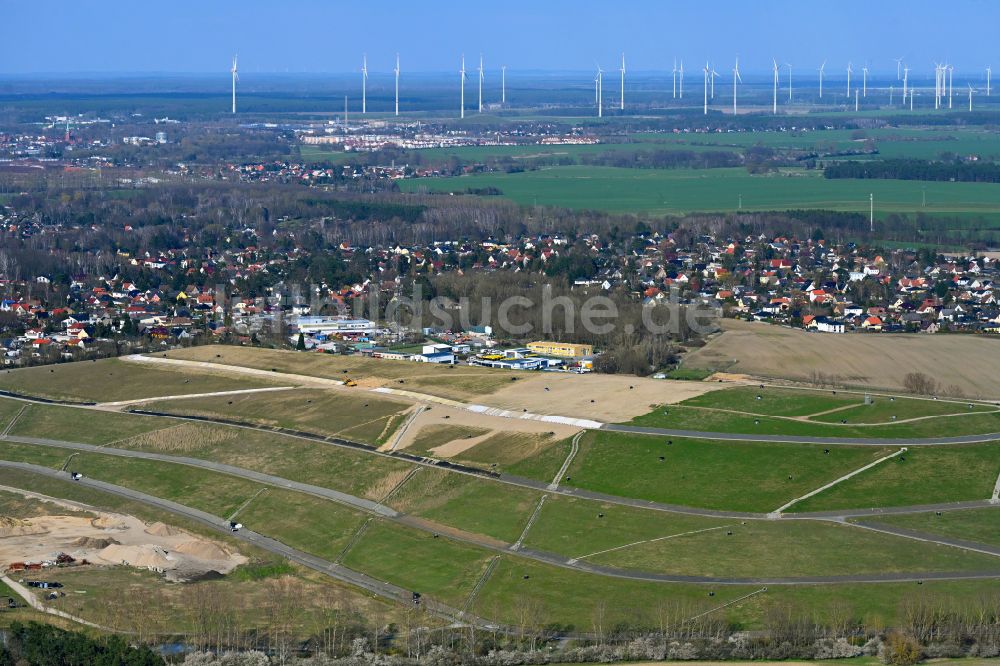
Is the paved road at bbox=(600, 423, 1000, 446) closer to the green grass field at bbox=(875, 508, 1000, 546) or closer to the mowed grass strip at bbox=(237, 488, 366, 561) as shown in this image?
the green grass field at bbox=(875, 508, 1000, 546)

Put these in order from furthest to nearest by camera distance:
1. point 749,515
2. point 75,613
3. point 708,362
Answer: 1. point 708,362
2. point 749,515
3. point 75,613

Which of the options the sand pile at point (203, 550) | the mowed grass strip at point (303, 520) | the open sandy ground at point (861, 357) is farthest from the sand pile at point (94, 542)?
the open sandy ground at point (861, 357)

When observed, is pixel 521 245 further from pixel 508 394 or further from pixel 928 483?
pixel 928 483

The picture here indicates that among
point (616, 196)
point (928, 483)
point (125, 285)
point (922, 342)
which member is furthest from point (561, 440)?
point (616, 196)

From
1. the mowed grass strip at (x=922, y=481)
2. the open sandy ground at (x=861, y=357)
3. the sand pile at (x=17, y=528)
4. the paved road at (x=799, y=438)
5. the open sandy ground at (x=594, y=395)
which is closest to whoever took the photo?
the mowed grass strip at (x=922, y=481)

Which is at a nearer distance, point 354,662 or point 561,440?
point 354,662

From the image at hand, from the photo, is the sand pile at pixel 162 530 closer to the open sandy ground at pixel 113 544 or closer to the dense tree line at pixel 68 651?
the open sandy ground at pixel 113 544

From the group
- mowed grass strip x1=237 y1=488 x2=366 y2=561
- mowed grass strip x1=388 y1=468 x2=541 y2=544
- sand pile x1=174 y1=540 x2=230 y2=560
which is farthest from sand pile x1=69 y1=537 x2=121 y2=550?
mowed grass strip x1=388 y1=468 x2=541 y2=544
